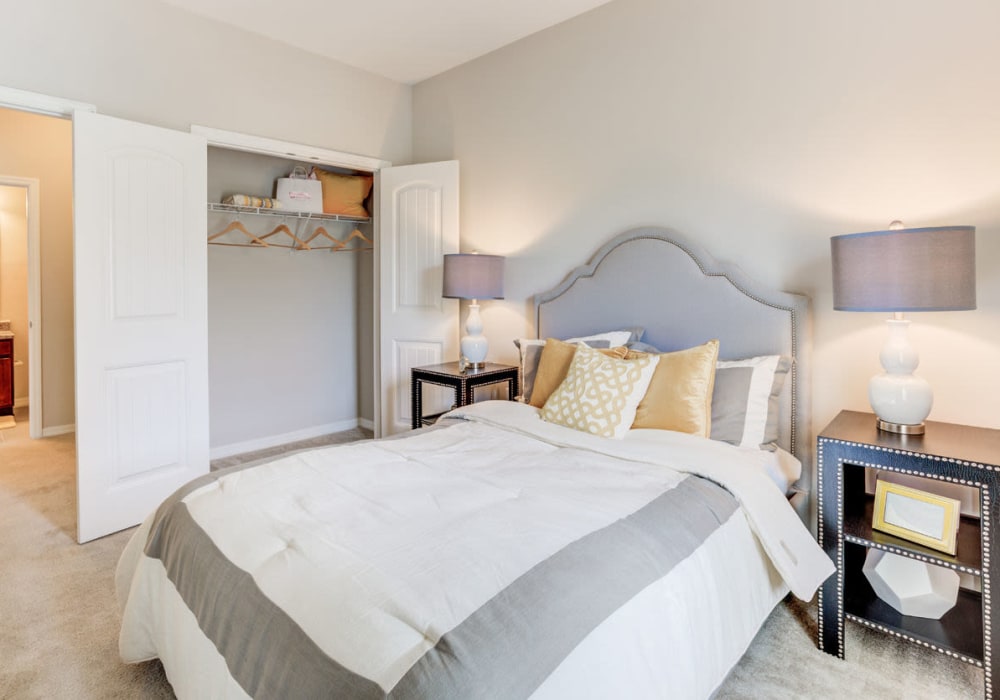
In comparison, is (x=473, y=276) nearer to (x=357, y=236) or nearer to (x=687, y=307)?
(x=687, y=307)

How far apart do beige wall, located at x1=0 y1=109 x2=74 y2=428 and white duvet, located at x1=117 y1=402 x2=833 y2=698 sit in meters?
4.05

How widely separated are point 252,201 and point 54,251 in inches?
90.2

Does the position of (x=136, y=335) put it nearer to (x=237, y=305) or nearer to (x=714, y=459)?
(x=237, y=305)

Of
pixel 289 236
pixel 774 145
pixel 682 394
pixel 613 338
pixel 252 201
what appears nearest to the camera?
pixel 682 394

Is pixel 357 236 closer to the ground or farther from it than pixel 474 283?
farther from it

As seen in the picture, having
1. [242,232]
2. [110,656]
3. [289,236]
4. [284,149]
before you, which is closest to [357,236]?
[289,236]

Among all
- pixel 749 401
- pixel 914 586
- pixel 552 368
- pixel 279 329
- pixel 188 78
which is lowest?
pixel 914 586

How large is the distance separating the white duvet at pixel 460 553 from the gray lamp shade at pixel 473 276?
138 centimetres

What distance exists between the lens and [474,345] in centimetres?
349

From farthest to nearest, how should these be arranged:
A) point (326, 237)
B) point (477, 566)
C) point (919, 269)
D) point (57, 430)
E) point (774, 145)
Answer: point (57, 430), point (326, 237), point (774, 145), point (919, 269), point (477, 566)

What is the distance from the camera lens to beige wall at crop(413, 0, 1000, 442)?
6.79 feet

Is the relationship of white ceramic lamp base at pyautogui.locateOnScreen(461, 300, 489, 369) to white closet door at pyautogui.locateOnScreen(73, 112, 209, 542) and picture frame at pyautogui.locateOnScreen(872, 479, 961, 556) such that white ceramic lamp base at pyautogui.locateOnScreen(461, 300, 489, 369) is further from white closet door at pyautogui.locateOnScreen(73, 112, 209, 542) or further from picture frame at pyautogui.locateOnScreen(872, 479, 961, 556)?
picture frame at pyautogui.locateOnScreen(872, 479, 961, 556)

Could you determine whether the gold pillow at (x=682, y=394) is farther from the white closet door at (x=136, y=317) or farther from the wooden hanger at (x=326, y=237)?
the wooden hanger at (x=326, y=237)

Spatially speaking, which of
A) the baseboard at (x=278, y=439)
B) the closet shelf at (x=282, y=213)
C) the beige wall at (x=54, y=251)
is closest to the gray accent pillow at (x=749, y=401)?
the closet shelf at (x=282, y=213)
